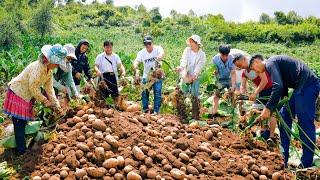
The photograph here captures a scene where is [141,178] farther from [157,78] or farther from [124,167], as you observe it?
[157,78]

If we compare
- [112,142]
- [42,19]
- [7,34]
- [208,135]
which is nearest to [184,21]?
[42,19]

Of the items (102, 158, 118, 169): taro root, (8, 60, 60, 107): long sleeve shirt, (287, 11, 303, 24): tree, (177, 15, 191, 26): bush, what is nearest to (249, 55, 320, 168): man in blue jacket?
(102, 158, 118, 169): taro root

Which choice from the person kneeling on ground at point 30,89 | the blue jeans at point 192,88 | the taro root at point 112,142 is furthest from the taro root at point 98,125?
the blue jeans at point 192,88

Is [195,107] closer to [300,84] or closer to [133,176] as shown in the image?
A: [300,84]

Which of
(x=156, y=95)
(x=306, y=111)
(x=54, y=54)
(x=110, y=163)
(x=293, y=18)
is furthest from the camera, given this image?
(x=293, y=18)

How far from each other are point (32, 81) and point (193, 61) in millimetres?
3030

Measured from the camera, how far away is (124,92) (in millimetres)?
8898

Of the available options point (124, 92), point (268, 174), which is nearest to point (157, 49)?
point (124, 92)

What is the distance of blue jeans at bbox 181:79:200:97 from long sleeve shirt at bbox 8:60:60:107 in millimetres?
2803

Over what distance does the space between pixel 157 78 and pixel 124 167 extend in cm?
276

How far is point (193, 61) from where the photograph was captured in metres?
7.17

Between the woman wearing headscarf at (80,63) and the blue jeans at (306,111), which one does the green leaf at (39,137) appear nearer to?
the woman wearing headscarf at (80,63)

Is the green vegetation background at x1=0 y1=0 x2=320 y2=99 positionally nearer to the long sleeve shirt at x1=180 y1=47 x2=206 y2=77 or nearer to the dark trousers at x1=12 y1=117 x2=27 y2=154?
the long sleeve shirt at x1=180 y1=47 x2=206 y2=77

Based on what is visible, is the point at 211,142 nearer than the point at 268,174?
No
